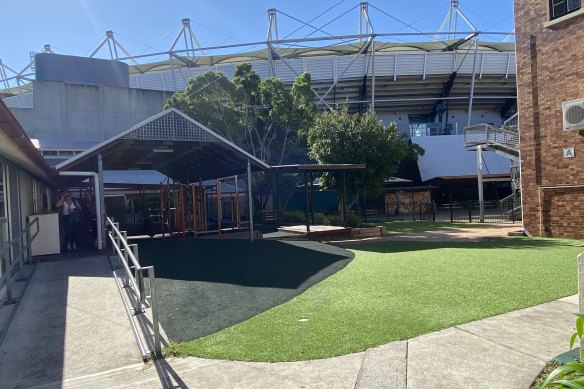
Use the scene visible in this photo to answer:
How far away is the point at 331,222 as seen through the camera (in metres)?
19.7

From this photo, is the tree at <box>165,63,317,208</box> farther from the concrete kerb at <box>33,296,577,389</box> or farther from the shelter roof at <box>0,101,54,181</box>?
the concrete kerb at <box>33,296,577,389</box>

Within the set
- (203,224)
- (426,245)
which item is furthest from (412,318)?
(203,224)

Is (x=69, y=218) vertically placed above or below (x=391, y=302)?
above

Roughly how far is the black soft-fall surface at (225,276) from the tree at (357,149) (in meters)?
5.73

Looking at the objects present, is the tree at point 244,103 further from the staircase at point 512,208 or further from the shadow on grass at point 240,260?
the shadow on grass at point 240,260

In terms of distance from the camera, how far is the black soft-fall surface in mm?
5961

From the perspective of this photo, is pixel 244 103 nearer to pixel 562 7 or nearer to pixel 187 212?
pixel 187 212

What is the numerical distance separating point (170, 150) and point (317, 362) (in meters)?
10.9

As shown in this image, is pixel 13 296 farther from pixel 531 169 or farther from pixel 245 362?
pixel 531 169

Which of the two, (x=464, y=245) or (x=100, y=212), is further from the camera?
(x=464, y=245)

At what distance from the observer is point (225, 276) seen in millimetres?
8609

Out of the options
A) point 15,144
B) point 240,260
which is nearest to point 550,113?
point 240,260

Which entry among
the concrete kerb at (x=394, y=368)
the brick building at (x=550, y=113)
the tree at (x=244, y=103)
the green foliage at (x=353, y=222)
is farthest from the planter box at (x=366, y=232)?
the concrete kerb at (x=394, y=368)

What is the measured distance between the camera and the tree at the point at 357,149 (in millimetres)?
18062
